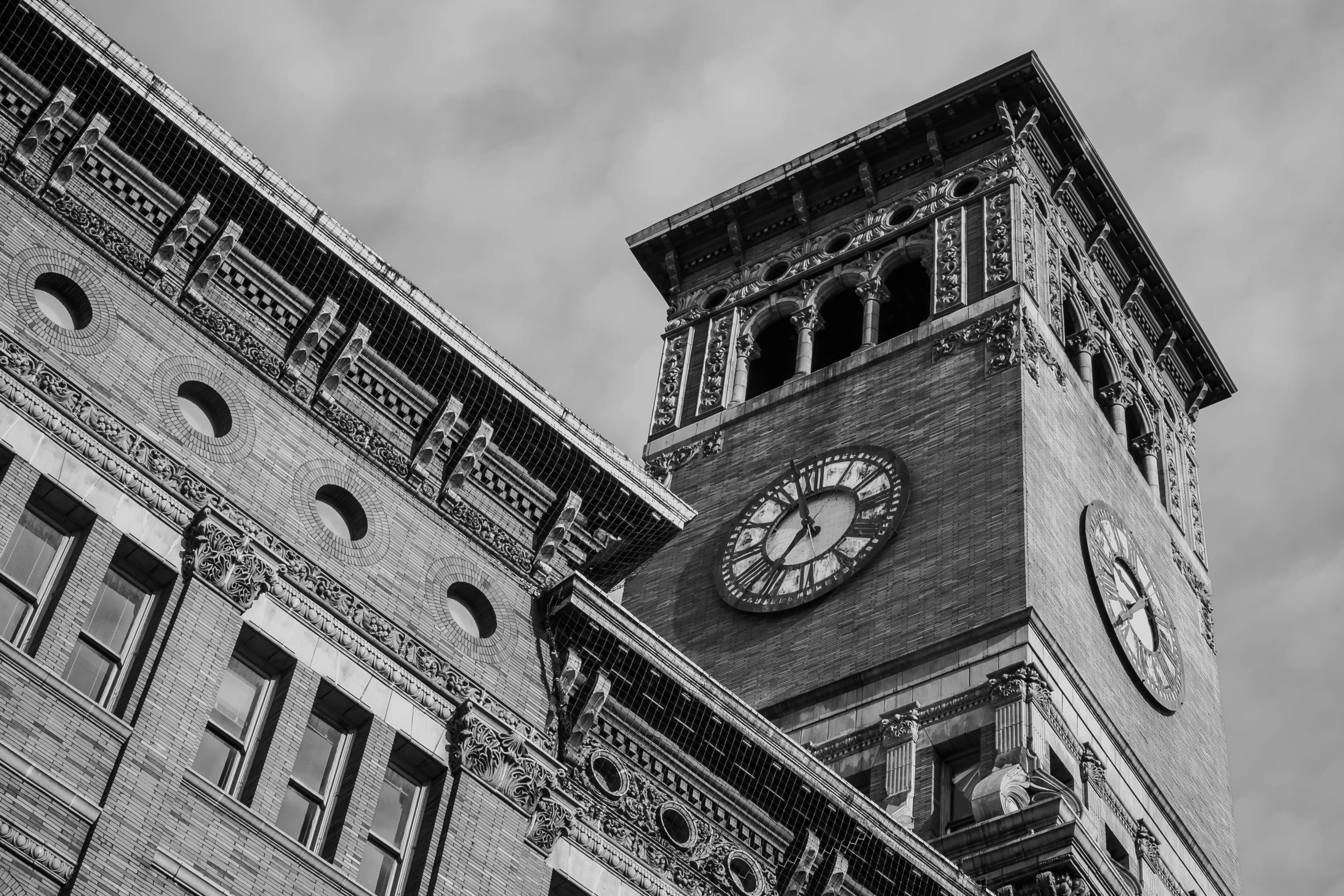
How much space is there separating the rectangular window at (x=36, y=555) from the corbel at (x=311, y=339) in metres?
4.94

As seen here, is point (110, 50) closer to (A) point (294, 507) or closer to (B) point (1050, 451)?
(A) point (294, 507)

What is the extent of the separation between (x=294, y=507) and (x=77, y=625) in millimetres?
4406

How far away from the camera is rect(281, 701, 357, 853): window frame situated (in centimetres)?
2947

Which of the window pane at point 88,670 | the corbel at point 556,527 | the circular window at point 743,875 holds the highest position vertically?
the corbel at point 556,527

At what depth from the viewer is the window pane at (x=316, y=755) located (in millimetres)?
30016

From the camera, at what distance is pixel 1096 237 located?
66.4 meters

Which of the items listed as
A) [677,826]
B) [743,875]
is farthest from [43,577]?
[743,875]

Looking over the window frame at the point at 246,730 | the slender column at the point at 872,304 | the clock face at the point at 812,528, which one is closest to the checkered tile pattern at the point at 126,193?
the window frame at the point at 246,730

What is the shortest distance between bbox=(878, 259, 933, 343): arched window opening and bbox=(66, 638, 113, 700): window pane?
37660 millimetres

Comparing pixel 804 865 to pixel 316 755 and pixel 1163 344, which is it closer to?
pixel 316 755

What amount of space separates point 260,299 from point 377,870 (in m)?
8.81

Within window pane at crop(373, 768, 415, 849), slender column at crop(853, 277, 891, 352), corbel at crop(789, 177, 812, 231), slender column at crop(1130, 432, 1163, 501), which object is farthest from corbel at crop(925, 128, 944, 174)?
window pane at crop(373, 768, 415, 849)

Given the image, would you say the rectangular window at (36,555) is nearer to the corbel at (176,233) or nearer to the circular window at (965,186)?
the corbel at (176,233)

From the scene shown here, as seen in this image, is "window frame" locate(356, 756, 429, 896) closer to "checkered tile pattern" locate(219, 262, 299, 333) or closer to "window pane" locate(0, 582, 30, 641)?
"window pane" locate(0, 582, 30, 641)
